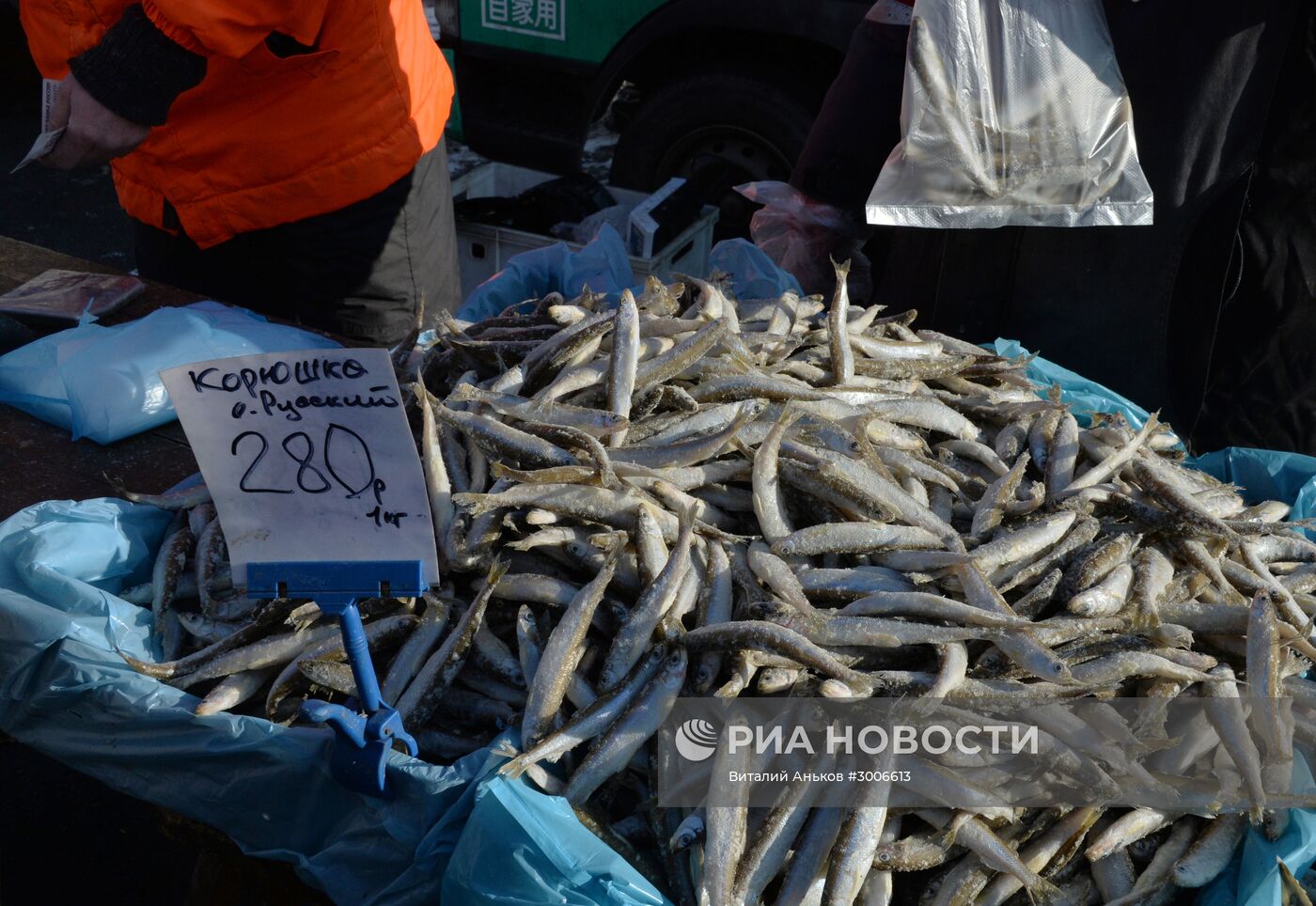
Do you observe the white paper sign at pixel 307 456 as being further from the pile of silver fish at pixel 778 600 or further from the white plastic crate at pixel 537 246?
the white plastic crate at pixel 537 246

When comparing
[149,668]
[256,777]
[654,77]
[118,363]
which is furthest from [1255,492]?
[654,77]

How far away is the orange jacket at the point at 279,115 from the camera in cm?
271

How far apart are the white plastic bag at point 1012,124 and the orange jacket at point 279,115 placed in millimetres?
1442

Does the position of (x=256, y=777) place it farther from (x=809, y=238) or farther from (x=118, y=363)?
(x=809, y=238)

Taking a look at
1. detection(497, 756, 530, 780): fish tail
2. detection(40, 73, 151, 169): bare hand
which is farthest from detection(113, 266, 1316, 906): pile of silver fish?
detection(40, 73, 151, 169): bare hand

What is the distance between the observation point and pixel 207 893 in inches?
81.1

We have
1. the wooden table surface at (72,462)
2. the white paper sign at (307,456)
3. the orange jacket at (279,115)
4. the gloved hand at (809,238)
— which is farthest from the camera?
the gloved hand at (809,238)

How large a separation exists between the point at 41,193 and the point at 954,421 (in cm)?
664

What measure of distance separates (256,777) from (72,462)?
1218 mm

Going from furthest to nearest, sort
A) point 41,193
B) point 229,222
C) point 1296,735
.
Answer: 1. point 41,193
2. point 229,222
3. point 1296,735

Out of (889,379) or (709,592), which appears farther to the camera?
(889,379)

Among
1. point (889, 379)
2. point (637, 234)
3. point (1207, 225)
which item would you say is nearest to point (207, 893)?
point (889, 379)

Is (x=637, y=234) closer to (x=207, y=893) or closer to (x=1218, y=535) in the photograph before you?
(x=1218, y=535)

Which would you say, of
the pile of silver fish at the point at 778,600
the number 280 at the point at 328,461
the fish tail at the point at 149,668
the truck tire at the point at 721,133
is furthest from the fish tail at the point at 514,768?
the truck tire at the point at 721,133
